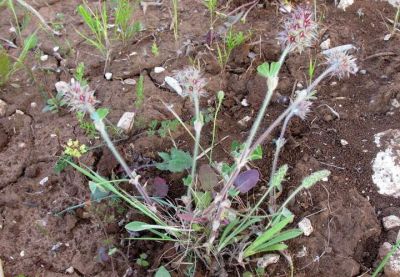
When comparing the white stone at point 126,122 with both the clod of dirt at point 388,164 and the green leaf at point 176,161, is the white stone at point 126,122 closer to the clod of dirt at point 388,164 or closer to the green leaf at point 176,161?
the green leaf at point 176,161

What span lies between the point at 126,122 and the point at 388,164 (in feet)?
3.53

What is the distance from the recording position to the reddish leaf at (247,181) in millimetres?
1751

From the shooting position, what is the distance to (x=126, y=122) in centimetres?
210

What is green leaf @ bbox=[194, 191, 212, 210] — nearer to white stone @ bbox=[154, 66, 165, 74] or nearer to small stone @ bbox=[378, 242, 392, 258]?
small stone @ bbox=[378, 242, 392, 258]

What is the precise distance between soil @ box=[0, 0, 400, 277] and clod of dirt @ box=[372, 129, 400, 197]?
3 centimetres

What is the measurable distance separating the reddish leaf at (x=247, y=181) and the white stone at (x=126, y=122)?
59 cm

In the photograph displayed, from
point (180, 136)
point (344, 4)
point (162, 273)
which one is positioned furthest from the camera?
Result: point (344, 4)

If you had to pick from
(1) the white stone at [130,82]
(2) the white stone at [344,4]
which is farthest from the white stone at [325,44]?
(1) the white stone at [130,82]

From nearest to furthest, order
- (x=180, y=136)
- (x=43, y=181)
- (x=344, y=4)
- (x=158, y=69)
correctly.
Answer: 1. (x=43, y=181)
2. (x=180, y=136)
3. (x=158, y=69)
4. (x=344, y=4)

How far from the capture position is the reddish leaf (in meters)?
1.75

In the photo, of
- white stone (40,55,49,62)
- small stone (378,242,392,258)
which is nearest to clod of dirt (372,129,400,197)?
small stone (378,242,392,258)

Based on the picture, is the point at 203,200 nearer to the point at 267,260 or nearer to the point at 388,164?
the point at 267,260

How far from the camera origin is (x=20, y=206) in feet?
6.32

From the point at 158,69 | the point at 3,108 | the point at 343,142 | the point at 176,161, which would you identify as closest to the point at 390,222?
the point at 343,142
